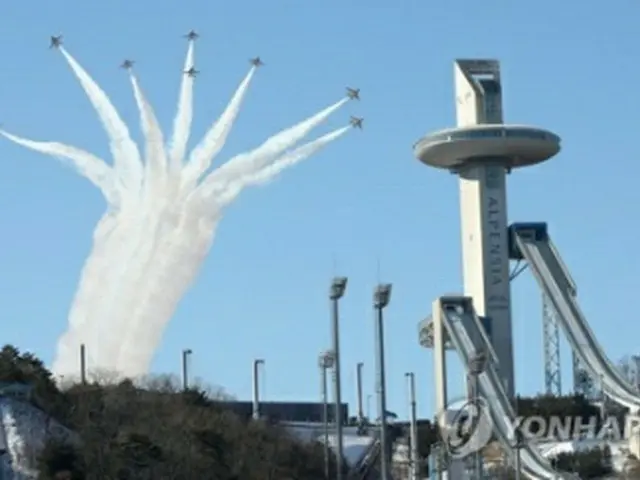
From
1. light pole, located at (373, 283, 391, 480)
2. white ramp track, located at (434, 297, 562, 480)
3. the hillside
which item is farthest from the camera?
white ramp track, located at (434, 297, 562, 480)

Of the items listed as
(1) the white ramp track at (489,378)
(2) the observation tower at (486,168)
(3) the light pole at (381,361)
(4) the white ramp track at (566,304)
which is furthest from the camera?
(2) the observation tower at (486,168)

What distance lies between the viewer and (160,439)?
62.2 meters

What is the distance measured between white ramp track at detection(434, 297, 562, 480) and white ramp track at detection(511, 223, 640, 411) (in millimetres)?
5368

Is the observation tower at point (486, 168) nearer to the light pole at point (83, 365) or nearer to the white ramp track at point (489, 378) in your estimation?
the white ramp track at point (489, 378)

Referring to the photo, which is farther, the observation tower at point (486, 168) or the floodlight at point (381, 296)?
the observation tower at point (486, 168)

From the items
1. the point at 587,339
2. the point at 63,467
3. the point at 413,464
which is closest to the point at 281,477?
the point at 413,464

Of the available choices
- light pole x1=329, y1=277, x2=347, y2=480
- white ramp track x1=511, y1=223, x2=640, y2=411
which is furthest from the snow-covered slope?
white ramp track x1=511, y1=223, x2=640, y2=411

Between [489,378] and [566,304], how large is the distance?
998 centimetres

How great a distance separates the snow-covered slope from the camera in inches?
2458

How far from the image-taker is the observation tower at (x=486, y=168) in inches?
4122

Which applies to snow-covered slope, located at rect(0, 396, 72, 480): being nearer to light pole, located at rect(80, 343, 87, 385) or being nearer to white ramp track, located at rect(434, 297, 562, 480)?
light pole, located at rect(80, 343, 87, 385)

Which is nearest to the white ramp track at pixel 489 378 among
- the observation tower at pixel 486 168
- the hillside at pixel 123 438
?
the observation tower at pixel 486 168

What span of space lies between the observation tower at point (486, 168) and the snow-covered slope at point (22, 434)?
147ft

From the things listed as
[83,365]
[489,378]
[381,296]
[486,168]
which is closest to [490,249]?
[486,168]
